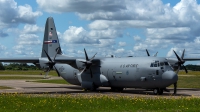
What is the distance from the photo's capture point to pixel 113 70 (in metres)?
34.1

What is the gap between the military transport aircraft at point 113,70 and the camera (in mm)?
30163

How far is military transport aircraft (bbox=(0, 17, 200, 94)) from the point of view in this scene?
99.0 feet

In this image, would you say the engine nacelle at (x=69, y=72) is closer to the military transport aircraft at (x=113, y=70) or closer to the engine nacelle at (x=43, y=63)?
the military transport aircraft at (x=113, y=70)

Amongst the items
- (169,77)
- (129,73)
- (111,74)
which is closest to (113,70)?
(111,74)

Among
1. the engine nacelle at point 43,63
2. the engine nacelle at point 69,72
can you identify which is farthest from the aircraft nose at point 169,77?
the engine nacelle at point 43,63

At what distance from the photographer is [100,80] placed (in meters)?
35.4

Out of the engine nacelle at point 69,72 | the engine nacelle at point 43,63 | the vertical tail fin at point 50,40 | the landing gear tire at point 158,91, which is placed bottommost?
the landing gear tire at point 158,91

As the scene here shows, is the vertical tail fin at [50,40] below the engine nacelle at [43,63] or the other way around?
the other way around

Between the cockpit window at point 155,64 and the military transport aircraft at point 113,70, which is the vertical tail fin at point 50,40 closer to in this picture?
the military transport aircraft at point 113,70

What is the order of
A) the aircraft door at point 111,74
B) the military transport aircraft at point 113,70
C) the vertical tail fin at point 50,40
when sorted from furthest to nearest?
the vertical tail fin at point 50,40 → the aircraft door at point 111,74 → the military transport aircraft at point 113,70

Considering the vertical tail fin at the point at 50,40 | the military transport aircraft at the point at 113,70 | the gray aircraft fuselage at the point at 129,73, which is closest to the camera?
the gray aircraft fuselage at the point at 129,73

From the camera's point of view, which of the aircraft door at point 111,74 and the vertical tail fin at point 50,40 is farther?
the vertical tail fin at point 50,40

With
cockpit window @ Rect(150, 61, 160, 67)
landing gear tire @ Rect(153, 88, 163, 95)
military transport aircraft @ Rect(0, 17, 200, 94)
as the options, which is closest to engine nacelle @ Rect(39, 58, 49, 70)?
military transport aircraft @ Rect(0, 17, 200, 94)

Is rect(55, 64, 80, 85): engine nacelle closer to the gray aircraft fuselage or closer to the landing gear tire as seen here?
the gray aircraft fuselage
